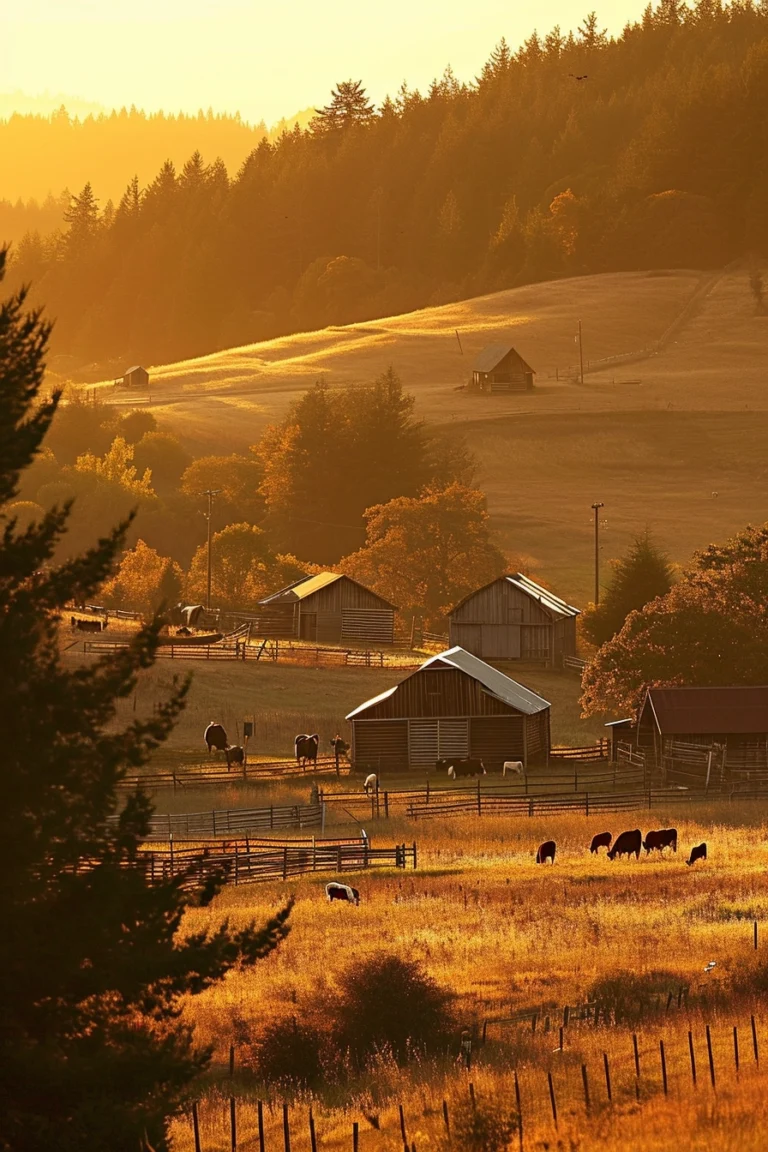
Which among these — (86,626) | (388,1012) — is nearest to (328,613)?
(86,626)

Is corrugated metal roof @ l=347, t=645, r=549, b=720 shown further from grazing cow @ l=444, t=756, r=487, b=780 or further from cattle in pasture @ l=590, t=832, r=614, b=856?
cattle in pasture @ l=590, t=832, r=614, b=856

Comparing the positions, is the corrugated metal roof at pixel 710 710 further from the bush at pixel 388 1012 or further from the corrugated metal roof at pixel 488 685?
the bush at pixel 388 1012

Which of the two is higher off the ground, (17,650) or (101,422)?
(101,422)

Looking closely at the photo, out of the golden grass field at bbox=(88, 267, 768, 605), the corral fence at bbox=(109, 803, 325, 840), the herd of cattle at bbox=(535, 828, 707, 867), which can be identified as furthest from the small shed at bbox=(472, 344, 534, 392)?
the herd of cattle at bbox=(535, 828, 707, 867)

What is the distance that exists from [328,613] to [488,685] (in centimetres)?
2933

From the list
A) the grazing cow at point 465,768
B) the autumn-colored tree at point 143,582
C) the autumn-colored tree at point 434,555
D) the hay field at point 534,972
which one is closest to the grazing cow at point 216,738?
the grazing cow at point 465,768

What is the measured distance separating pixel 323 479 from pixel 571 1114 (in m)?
109

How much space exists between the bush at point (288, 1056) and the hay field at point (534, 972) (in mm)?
323

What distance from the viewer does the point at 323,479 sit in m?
127

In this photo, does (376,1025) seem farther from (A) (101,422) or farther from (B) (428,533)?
(A) (101,422)

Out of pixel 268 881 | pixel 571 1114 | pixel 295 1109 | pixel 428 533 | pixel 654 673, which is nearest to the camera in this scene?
pixel 571 1114

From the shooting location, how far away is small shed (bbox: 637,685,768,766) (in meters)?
60.5

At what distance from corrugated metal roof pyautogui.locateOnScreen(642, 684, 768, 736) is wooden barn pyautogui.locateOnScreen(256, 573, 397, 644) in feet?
105

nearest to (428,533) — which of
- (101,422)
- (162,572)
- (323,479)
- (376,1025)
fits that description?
(162,572)
